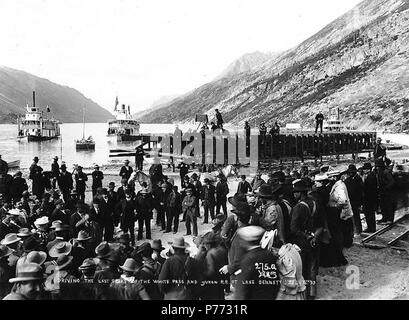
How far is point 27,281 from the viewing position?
3783 mm

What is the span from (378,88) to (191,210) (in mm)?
83280

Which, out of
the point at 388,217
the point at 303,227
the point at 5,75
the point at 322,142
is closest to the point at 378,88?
the point at 322,142

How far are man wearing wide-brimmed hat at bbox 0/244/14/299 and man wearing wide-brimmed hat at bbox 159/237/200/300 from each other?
201cm

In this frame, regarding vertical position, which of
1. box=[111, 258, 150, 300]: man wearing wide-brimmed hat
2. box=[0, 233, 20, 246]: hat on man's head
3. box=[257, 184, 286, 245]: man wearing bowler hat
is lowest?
box=[111, 258, 150, 300]: man wearing wide-brimmed hat

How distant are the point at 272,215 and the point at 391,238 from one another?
15.6 feet

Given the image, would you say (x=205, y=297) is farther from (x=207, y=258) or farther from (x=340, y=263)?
(x=340, y=263)

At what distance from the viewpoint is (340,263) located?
7.15 metres

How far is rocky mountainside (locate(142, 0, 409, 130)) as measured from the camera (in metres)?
74.1

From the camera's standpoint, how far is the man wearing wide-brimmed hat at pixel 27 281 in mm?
3771

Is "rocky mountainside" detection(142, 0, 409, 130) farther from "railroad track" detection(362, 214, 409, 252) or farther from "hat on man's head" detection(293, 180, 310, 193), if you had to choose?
"hat on man's head" detection(293, 180, 310, 193)

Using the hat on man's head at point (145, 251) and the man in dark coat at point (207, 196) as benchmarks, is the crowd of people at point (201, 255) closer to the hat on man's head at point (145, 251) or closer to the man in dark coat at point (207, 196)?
the hat on man's head at point (145, 251)

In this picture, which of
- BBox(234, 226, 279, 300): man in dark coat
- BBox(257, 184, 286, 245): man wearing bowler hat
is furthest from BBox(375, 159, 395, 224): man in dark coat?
BBox(234, 226, 279, 300): man in dark coat

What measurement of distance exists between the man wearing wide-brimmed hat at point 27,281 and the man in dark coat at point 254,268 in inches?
80.8

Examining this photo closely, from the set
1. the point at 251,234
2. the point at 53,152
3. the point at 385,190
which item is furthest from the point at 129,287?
the point at 53,152
